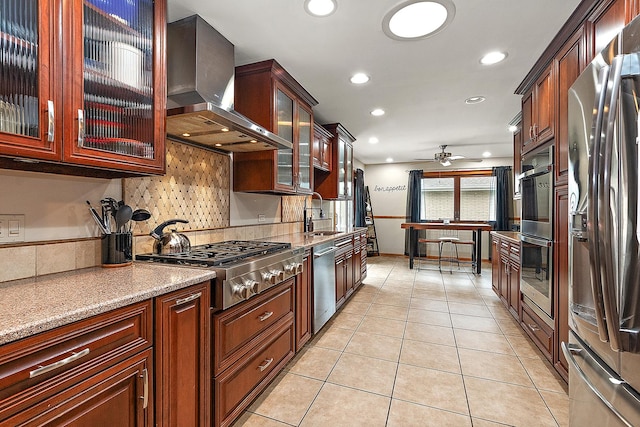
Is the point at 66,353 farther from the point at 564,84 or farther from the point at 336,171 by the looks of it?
the point at 336,171

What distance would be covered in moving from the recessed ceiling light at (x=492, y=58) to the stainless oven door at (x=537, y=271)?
146 cm

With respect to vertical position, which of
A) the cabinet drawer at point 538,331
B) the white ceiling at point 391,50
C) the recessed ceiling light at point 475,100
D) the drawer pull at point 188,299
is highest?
the recessed ceiling light at point 475,100

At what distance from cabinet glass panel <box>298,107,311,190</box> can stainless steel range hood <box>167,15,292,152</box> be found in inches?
38.9

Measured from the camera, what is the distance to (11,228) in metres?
1.27

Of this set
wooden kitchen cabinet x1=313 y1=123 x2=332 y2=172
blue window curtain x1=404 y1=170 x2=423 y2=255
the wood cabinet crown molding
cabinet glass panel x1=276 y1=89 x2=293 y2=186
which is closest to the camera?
the wood cabinet crown molding

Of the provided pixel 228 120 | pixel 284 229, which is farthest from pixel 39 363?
pixel 284 229

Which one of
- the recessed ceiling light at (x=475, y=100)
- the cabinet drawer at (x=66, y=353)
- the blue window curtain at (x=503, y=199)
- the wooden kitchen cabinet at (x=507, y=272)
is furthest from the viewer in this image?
the blue window curtain at (x=503, y=199)

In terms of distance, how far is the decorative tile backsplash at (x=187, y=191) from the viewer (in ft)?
6.10

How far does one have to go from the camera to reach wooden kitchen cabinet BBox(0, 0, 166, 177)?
3.37ft

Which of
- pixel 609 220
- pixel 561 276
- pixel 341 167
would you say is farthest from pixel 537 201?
pixel 341 167

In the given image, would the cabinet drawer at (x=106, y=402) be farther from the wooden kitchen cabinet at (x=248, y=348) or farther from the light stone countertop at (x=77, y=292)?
the wooden kitchen cabinet at (x=248, y=348)

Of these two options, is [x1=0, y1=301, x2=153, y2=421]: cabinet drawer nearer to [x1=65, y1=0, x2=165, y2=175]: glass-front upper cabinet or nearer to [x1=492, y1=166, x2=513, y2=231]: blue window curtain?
[x1=65, y1=0, x2=165, y2=175]: glass-front upper cabinet

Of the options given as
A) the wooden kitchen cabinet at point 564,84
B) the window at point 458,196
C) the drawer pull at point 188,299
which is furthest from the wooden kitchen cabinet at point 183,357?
the window at point 458,196

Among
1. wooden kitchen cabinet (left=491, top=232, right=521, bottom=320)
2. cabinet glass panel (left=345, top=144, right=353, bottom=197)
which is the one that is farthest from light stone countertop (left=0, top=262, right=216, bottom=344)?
cabinet glass panel (left=345, top=144, right=353, bottom=197)
